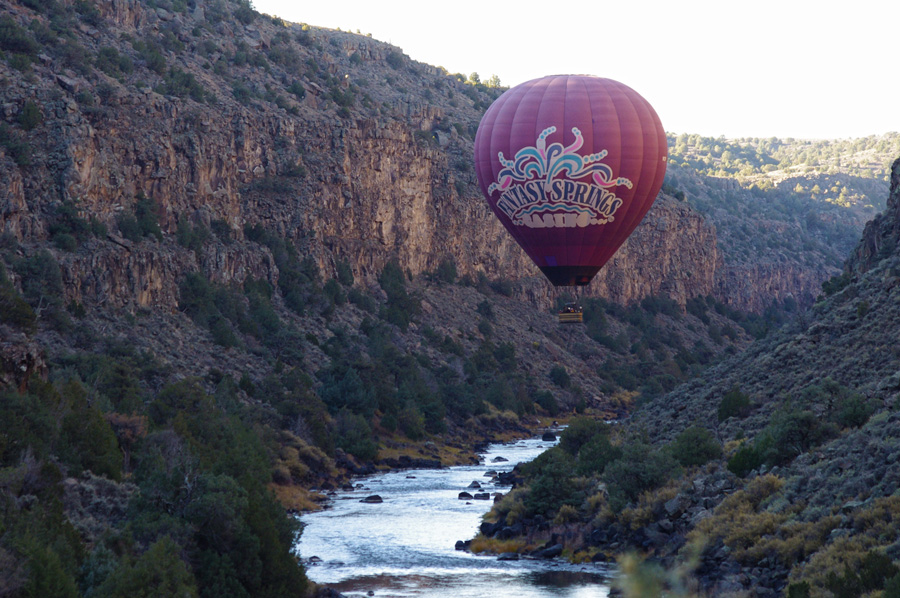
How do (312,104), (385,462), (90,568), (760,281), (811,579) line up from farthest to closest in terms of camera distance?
(760,281) < (312,104) < (385,462) < (811,579) < (90,568)

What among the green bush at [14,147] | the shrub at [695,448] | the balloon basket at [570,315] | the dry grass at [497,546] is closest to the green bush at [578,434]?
the balloon basket at [570,315]

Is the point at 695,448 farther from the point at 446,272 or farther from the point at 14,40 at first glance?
the point at 446,272

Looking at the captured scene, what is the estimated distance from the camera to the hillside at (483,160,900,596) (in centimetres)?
2823

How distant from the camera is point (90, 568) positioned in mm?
22828

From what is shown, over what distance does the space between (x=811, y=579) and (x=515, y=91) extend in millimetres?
33339

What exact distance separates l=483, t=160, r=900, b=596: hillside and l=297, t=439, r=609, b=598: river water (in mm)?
2384

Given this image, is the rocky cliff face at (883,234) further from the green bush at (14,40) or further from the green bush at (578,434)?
the green bush at (14,40)

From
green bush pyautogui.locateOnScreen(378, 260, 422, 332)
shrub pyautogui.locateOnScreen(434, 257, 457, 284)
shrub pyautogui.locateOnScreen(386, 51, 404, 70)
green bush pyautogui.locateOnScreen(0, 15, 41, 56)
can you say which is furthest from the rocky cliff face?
shrub pyautogui.locateOnScreen(386, 51, 404, 70)

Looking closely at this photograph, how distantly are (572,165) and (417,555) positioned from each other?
2088cm

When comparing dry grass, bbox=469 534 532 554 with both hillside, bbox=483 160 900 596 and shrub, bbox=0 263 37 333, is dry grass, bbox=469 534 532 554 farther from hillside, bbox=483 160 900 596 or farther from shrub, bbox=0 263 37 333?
shrub, bbox=0 263 37 333

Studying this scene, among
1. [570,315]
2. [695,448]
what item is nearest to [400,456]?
[570,315]

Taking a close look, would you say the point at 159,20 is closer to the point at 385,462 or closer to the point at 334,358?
the point at 334,358

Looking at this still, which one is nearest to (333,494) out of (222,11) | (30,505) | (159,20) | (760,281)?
(30,505)

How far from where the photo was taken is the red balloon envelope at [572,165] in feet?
169
